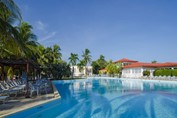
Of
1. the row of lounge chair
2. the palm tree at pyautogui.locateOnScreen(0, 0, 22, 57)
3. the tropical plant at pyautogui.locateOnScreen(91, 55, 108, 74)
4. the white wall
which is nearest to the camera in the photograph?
the palm tree at pyautogui.locateOnScreen(0, 0, 22, 57)

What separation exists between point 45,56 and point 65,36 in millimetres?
8313

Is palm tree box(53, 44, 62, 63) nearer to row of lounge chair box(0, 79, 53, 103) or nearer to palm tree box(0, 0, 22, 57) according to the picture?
row of lounge chair box(0, 79, 53, 103)

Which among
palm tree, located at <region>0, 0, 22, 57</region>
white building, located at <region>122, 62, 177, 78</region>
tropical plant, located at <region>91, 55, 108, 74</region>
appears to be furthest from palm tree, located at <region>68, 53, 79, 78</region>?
palm tree, located at <region>0, 0, 22, 57</region>

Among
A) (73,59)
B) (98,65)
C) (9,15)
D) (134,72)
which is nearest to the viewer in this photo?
(9,15)

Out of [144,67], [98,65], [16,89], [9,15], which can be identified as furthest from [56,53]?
[9,15]

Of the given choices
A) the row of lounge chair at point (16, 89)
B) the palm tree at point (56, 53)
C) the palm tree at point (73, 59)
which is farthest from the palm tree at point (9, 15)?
the palm tree at point (73, 59)

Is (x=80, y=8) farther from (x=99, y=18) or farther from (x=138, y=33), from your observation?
(x=138, y=33)

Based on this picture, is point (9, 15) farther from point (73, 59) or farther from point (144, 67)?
point (73, 59)

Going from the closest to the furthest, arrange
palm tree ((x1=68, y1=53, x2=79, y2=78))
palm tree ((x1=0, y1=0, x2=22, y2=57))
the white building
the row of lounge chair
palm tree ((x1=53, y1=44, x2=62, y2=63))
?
palm tree ((x1=0, y1=0, x2=22, y2=57)) < the row of lounge chair < palm tree ((x1=53, y1=44, x2=62, y2=63)) < the white building < palm tree ((x1=68, y1=53, x2=79, y2=78))

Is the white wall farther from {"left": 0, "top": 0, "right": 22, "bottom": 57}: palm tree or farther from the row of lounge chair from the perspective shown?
{"left": 0, "top": 0, "right": 22, "bottom": 57}: palm tree

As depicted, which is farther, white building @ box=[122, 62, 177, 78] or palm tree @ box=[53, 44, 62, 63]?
white building @ box=[122, 62, 177, 78]

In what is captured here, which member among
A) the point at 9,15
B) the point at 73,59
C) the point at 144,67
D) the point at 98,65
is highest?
the point at 73,59

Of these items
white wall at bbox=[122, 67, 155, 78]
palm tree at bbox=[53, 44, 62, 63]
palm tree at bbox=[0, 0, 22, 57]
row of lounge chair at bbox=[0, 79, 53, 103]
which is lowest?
row of lounge chair at bbox=[0, 79, 53, 103]

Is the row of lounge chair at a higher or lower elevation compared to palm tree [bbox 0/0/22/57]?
lower
